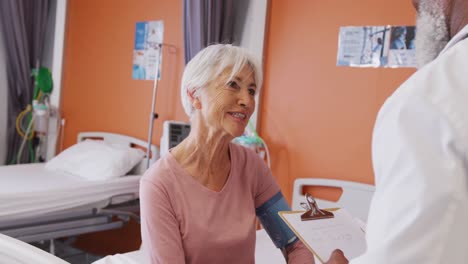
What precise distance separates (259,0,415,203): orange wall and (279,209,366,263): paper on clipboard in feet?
4.22

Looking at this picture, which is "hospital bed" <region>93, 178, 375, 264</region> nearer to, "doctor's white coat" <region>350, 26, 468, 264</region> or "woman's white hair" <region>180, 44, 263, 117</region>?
"woman's white hair" <region>180, 44, 263, 117</region>

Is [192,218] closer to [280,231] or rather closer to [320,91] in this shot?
[280,231]

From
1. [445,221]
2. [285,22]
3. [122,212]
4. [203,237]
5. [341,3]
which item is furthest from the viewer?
[122,212]

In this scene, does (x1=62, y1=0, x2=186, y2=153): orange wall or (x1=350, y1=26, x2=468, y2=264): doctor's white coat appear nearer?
(x1=350, y1=26, x2=468, y2=264): doctor's white coat

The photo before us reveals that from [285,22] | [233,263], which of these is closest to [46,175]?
[285,22]

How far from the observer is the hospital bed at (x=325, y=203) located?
1960mm

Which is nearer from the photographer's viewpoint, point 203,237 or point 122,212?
point 203,237

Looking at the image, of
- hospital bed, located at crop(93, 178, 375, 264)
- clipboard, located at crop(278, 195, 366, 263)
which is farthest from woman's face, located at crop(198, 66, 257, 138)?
hospital bed, located at crop(93, 178, 375, 264)

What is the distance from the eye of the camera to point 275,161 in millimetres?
2787

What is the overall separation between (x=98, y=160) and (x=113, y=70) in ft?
2.85

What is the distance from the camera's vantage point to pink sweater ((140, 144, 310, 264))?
1269 mm

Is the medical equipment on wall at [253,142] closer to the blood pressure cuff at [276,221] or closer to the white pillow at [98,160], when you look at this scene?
the white pillow at [98,160]

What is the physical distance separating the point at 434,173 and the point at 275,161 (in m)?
2.25

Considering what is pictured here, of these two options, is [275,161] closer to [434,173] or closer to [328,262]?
[328,262]
